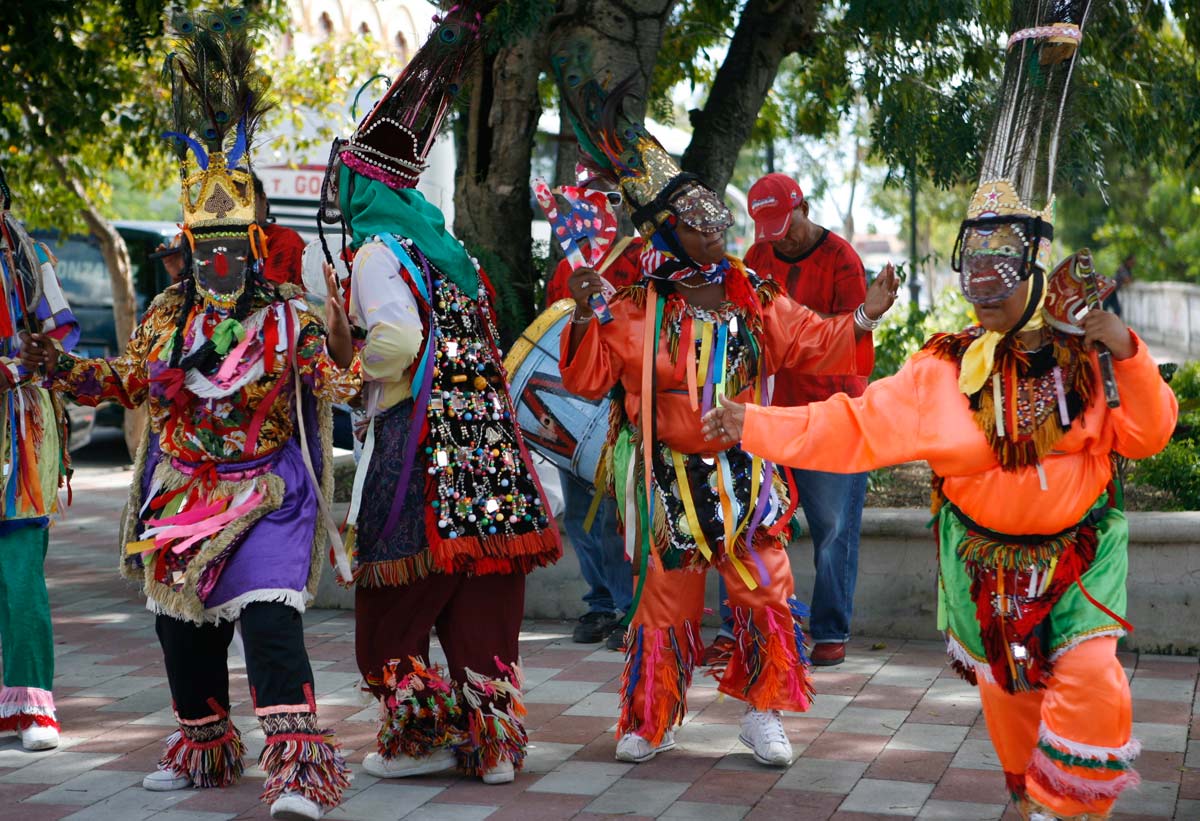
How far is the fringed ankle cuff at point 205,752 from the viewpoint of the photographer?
473cm

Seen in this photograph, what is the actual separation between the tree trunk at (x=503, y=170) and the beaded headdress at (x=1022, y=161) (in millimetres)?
4015

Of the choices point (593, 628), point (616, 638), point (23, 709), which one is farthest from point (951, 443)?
point (23, 709)

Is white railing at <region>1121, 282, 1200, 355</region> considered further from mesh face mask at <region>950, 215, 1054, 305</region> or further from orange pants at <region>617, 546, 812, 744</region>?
mesh face mask at <region>950, 215, 1054, 305</region>

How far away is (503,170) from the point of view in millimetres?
7965

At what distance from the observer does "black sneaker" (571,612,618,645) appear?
6.83 m

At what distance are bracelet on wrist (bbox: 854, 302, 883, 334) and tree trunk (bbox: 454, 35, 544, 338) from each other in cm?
350

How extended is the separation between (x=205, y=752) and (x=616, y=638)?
241cm

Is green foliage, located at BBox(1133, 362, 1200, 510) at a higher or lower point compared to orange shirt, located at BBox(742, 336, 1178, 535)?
lower

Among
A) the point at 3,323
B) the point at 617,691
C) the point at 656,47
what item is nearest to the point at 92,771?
the point at 3,323

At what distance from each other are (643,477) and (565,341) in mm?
545

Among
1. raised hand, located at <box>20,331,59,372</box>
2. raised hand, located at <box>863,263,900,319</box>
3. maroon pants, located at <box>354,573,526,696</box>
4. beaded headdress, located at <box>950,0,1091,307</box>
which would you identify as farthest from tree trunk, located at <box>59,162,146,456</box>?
beaded headdress, located at <box>950,0,1091,307</box>

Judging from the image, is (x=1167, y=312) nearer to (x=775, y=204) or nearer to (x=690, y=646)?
(x=775, y=204)

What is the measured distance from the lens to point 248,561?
177 inches

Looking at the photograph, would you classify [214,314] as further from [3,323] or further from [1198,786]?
[1198,786]
